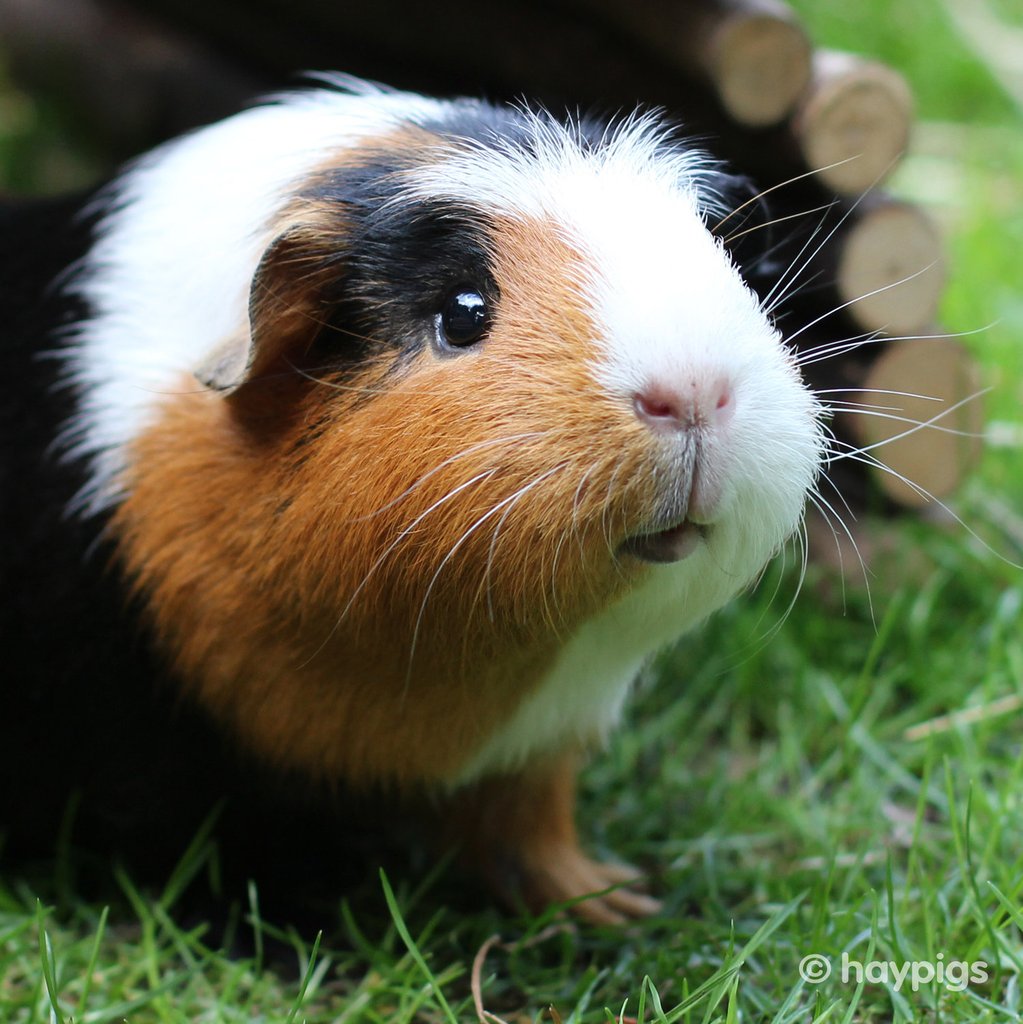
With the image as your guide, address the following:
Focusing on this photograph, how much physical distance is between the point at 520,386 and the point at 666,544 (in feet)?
1.21

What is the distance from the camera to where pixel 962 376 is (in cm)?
365

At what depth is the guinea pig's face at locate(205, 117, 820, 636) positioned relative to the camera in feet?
6.84

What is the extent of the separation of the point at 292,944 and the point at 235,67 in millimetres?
3480

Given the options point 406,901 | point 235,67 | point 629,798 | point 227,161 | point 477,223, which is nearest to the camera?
point 477,223

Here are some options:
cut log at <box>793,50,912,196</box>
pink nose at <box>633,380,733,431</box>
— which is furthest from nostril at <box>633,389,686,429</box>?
cut log at <box>793,50,912,196</box>

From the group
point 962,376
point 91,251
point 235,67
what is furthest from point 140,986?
point 235,67

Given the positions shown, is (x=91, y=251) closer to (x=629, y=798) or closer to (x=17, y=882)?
(x=17, y=882)

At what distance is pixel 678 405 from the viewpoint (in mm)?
2045

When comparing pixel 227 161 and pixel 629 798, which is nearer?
pixel 227 161

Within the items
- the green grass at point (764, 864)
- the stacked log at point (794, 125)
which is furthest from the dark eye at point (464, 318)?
the green grass at point (764, 864)

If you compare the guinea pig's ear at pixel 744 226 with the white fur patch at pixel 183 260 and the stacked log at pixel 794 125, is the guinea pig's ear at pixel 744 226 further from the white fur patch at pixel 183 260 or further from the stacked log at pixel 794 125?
the white fur patch at pixel 183 260

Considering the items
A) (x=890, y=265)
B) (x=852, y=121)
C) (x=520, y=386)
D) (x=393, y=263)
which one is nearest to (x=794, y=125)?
(x=852, y=121)

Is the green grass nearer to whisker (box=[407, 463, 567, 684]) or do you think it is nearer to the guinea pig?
the guinea pig

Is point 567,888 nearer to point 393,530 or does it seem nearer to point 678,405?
point 393,530
